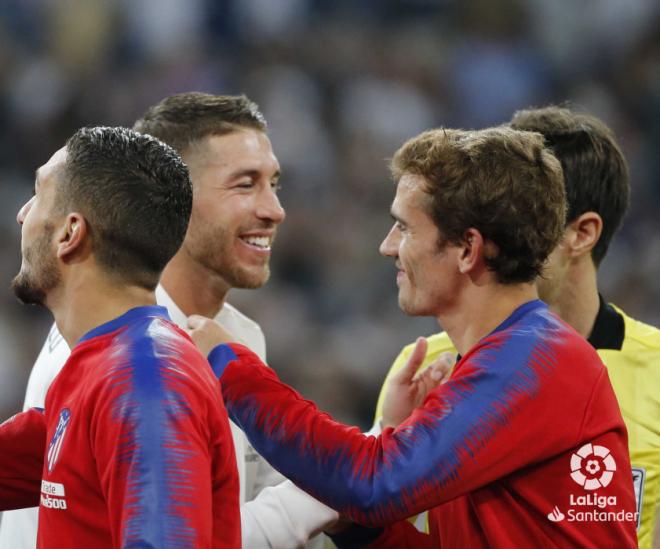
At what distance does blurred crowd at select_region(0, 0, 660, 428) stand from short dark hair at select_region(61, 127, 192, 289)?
504cm

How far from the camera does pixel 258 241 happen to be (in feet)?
11.8

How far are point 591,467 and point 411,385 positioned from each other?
67 centimetres

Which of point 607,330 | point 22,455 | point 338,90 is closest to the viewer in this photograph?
point 22,455

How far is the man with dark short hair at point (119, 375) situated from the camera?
6.72 ft

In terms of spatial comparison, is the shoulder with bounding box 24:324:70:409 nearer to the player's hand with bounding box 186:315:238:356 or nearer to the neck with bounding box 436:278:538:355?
the player's hand with bounding box 186:315:238:356

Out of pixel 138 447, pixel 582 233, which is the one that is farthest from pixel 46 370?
pixel 582 233

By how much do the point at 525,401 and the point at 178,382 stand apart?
2.56ft

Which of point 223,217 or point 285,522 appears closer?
point 285,522

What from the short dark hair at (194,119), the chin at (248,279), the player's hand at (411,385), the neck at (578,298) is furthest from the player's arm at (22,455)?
the neck at (578,298)

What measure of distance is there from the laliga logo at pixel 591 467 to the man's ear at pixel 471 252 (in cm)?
48

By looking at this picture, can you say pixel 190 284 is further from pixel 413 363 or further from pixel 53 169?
pixel 53 169

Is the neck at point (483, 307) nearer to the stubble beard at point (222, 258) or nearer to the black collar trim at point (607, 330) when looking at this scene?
the black collar trim at point (607, 330)

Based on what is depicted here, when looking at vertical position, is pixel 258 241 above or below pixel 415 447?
above

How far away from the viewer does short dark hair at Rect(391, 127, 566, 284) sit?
2682 mm
